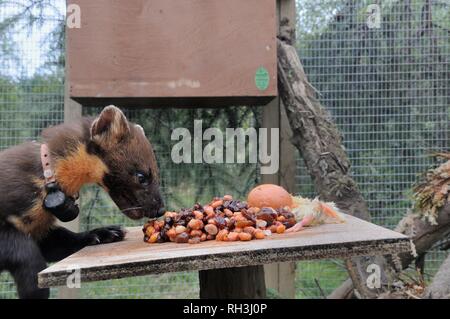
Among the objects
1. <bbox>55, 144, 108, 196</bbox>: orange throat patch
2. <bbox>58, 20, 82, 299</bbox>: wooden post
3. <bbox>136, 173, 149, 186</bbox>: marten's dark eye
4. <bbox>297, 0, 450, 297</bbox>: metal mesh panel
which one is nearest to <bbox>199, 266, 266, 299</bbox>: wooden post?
<bbox>136, 173, 149, 186</bbox>: marten's dark eye

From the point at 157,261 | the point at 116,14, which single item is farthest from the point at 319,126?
the point at 157,261

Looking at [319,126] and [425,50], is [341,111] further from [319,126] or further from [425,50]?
[425,50]

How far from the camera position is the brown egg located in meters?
2.82

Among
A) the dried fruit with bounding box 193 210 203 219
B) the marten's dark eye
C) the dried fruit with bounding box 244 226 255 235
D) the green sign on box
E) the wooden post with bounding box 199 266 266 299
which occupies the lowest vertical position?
the wooden post with bounding box 199 266 266 299

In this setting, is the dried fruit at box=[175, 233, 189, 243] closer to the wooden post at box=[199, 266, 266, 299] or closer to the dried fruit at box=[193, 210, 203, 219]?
the dried fruit at box=[193, 210, 203, 219]

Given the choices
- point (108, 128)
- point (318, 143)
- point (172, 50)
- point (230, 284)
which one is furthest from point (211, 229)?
point (318, 143)

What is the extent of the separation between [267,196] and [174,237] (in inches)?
31.0

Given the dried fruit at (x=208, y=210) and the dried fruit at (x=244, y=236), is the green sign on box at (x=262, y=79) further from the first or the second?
the dried fruit at (x=244, y=236)

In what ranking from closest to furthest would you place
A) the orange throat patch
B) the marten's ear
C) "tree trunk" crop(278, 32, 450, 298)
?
the orange throat patch, the marten's ear, "tree trunk" crop(278, 32, 450, 298)

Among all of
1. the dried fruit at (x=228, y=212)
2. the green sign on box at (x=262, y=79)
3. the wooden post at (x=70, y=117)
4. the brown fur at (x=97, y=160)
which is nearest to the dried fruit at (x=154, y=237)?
the brown fur at (x=97, y=160)

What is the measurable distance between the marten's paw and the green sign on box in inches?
55.8

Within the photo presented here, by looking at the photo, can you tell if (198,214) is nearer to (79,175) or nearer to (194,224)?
(194,224)

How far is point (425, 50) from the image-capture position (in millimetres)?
4113

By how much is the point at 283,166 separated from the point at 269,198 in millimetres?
1255
